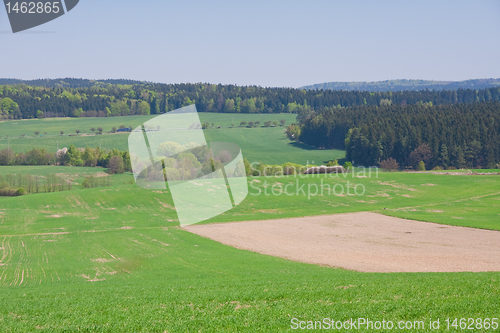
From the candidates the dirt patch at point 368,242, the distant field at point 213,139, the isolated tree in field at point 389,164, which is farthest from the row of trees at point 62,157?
the isolated tree in field at point 389,164

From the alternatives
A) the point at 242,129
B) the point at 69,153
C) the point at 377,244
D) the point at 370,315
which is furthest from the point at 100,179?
the point at 242,129

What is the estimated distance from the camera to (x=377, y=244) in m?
31.2

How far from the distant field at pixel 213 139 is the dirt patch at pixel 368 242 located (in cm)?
6772

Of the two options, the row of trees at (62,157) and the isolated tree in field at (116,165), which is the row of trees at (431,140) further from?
the row of trees at (62,157)

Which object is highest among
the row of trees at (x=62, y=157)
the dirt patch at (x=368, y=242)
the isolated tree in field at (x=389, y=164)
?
the row of trees at (x=62, y=157)

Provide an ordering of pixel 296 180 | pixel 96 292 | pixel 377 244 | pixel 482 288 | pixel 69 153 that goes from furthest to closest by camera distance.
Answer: pixel 69 153 → pixel 296 180 → pixel 377 244 → pixel 96 292 → pixel 482 288

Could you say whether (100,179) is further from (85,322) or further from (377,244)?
(85,322)

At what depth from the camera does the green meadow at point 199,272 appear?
11.4 m

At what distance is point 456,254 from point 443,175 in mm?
48552

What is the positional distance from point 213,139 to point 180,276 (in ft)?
331

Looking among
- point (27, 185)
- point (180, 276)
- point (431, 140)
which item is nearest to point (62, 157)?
point (27, 185)

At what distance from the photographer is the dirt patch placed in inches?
953

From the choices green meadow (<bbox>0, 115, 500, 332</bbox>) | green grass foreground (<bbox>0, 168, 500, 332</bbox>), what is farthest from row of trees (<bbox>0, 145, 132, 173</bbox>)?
green grass foreground (<bbox>0, 168, 500, 332</bbox>)

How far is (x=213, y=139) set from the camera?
12081 centimetres
